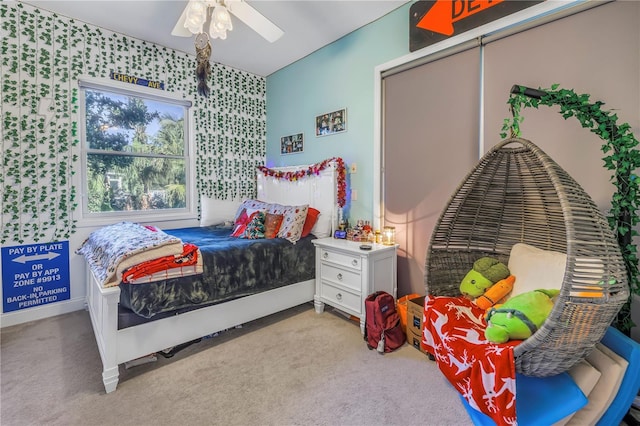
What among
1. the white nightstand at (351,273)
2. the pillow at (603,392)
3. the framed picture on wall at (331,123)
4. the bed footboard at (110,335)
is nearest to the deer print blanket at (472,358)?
the pillow at (603,392)

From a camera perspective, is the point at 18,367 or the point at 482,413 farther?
the point at 18,367

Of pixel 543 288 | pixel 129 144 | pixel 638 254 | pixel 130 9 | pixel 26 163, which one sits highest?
pixel 130 9

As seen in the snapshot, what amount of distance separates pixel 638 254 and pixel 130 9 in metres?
4.21

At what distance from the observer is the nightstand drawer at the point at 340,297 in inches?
97.0

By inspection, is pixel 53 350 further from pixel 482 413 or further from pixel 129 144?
pixel 482 413

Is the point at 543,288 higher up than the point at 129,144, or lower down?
lower down

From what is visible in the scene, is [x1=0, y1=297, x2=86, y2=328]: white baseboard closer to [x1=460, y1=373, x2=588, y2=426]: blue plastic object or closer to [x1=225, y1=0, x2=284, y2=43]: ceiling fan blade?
[x1=225, y1=0, x2=284, y2=43]: ceiling fan blade

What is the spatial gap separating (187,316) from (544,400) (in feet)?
6.71

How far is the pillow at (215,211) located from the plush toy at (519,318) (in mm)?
2933

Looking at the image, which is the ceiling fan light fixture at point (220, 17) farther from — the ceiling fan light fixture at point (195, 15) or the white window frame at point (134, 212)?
the white window frame at point (134, 212)

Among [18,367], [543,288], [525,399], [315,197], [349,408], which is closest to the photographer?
[525,399]

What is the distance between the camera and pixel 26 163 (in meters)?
2.65

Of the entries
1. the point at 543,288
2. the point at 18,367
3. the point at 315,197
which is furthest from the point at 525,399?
the point at 18,367

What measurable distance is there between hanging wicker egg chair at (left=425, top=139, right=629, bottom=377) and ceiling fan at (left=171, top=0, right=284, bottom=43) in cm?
182
